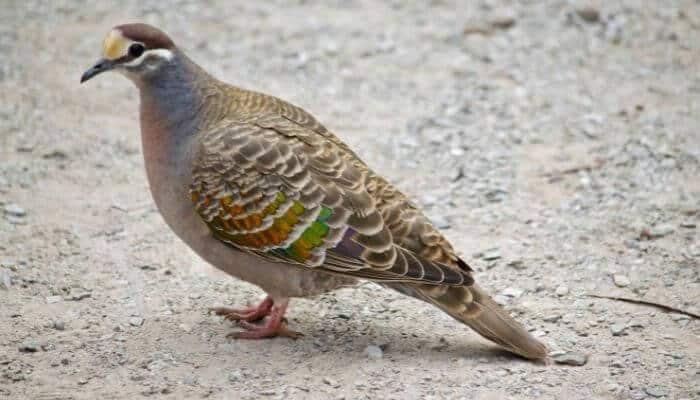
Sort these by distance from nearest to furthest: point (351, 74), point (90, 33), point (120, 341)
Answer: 1. point (120, 341)
2. point (351, 74)
3. point (90, 33)

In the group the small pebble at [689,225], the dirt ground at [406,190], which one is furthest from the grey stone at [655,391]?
the small pebble at [689,225]

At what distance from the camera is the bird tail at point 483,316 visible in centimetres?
528

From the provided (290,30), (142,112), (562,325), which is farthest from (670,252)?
(290,30)

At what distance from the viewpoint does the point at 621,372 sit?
5.25 metres

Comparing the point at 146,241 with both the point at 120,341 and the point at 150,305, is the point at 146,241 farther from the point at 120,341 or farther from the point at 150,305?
the point at 120,341

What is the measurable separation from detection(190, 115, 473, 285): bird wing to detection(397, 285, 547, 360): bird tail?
3.8 inches

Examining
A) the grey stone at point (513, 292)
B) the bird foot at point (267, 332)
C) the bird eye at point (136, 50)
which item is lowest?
the bird foot at point (267, 332)

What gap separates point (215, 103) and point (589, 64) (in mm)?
5068

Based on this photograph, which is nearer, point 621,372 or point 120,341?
point 621,372

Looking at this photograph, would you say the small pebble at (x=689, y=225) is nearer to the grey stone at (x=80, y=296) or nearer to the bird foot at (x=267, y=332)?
the bird foot at (x=267, y=332)

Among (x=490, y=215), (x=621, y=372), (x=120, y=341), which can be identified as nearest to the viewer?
(x=621, y=372)

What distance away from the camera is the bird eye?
5.45 metres

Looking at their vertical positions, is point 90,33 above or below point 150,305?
above

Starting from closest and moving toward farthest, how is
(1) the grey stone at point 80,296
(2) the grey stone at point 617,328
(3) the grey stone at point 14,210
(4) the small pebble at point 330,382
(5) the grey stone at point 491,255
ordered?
1. (4) the small pebble at point 330,382
2. (2) the grey stone at point 617,328
3. (1) the grey stone at point 80,296
4. (5) the grey stone at point 491,255
5. (3) the grey stone at point 14,210
